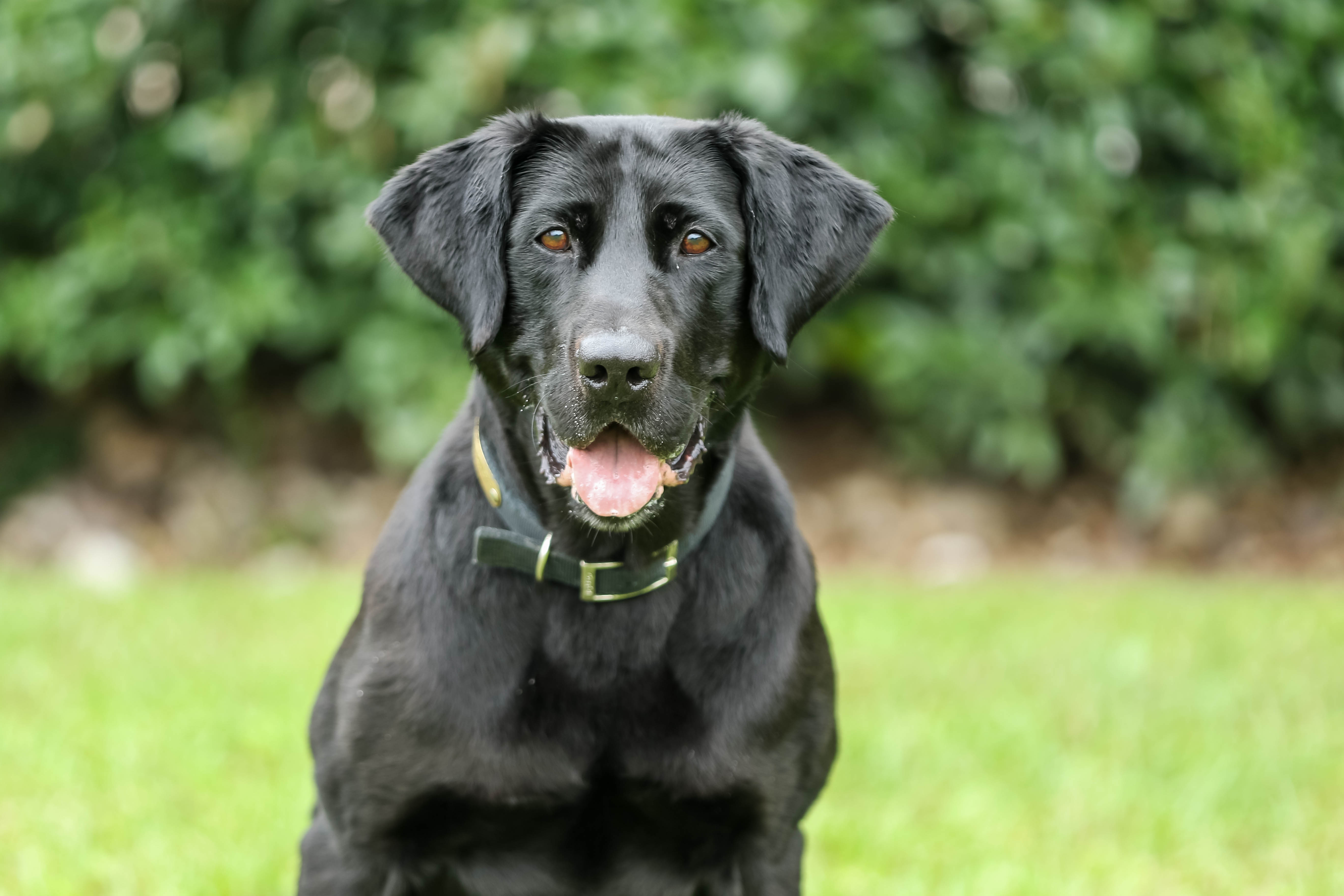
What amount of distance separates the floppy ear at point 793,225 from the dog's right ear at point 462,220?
0.39m

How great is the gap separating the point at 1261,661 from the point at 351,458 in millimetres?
4229

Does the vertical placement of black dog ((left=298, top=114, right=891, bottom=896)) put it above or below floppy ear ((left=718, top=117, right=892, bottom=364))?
below

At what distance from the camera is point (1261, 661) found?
477 cm

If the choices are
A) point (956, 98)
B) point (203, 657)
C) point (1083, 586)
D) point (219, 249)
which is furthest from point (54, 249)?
point (1083, 586)

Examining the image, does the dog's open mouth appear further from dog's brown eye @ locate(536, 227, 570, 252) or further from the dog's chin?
dog's brown eye @ locate(536, 227, 570, 252)

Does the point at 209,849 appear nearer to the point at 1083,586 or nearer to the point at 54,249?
the point at 1083,586

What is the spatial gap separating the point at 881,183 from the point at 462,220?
3483 millimetres

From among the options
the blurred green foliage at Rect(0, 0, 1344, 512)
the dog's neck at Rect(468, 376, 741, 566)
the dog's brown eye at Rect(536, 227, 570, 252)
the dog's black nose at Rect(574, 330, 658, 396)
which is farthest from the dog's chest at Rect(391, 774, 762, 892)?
the blurred green foliage at Rect(0, 0, 1344, 512)

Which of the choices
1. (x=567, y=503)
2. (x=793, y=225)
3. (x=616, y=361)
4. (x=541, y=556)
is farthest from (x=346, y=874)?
(x=793, y=225)

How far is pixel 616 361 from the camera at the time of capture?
2289 mm

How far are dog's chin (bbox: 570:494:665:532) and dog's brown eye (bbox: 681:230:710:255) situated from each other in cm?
44

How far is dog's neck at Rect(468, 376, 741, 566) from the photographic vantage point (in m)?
2.57

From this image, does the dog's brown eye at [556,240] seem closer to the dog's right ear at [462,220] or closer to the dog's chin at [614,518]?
the dog's right ear at [462,220]

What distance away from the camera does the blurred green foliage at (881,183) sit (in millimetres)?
5664
